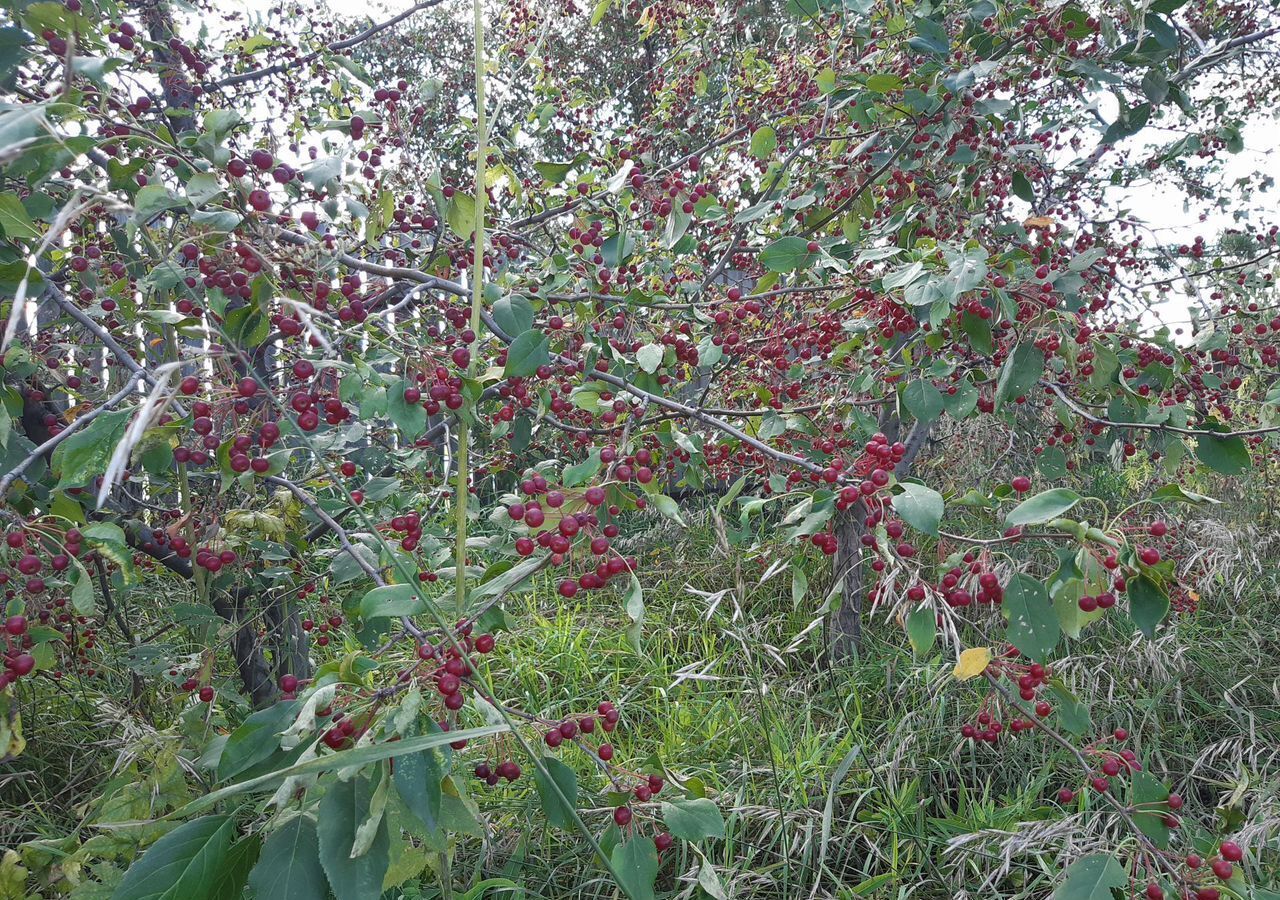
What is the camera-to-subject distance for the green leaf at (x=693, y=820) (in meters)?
0.91

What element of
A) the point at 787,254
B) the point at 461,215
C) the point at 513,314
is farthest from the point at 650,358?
the point at 787,254

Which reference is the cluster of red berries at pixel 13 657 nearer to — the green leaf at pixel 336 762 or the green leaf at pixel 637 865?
the green leaf at pixel 336 762

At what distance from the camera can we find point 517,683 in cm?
286

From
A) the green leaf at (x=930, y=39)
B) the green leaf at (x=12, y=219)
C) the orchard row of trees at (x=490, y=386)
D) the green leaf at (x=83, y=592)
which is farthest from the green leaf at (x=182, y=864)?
the green leaf at (x=930, y=39)

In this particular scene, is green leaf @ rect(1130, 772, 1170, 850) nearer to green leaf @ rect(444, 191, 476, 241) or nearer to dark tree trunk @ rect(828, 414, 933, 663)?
green leaf @ rect(444, 191, 476, 241)

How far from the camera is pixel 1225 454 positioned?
4.25 feet

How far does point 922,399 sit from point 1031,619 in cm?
52

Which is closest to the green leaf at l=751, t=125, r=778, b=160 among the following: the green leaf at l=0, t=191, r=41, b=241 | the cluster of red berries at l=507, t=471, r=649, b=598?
the cluster of red berries at l=507, t=471, r=649, b=598

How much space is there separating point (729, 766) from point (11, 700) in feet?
5.93

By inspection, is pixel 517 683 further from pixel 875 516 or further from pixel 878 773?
pixel 875 516

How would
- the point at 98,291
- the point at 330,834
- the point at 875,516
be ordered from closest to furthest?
the point at 330,834
the point at 875,516
the point at 98,291

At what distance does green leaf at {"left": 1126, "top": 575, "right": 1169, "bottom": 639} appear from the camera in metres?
0.90

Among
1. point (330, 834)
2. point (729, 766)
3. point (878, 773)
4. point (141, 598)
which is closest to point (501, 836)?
point (729, 766)

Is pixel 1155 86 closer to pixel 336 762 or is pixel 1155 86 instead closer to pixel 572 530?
pixel 572 530
